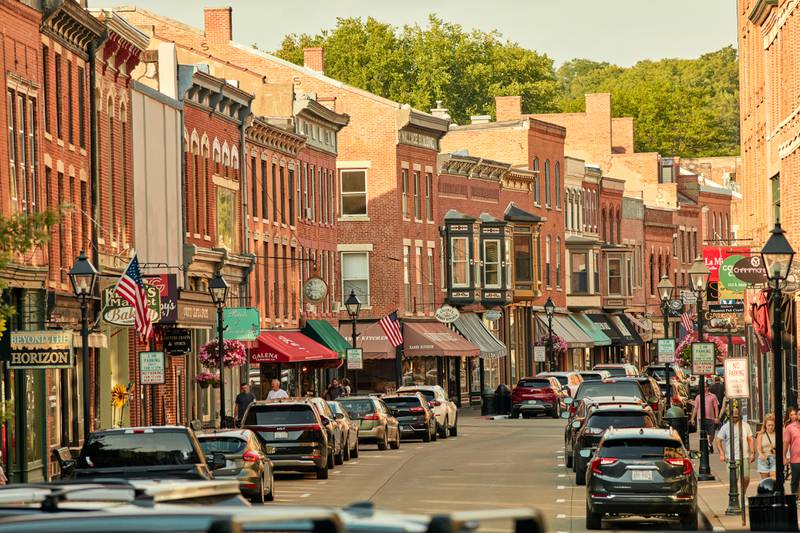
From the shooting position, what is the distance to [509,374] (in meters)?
89.3

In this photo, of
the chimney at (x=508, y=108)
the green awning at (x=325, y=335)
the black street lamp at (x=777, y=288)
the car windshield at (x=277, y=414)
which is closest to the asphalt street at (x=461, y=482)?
the car windshield at (x=277, y=414)

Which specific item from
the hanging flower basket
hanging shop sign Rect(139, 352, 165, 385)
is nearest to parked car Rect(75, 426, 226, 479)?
hanging shop sign Rect(139, 352, 165, 385)

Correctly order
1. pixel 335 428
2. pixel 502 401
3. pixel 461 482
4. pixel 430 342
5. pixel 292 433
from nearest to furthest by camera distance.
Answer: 1. pixel 461 482
2. pixel 292 433
3. pixel 335 428
4. pixel 502 401
5. pixel 430 342

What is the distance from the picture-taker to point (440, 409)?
180ft

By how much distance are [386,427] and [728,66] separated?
5075 inches

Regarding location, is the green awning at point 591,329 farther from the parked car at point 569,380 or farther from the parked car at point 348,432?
the parked car at point 348,432

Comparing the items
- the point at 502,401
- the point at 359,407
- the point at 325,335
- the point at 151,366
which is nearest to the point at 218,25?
the point at 325,335

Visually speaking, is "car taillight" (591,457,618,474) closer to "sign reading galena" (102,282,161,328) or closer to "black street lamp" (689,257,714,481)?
"black street lamp" (689,257,714,481)

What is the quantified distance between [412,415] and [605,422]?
1839cm

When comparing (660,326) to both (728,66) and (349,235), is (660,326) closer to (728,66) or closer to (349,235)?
(349,235)

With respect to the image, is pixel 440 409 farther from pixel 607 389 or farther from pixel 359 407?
pixel 607 389

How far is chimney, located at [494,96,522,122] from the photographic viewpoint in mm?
101000

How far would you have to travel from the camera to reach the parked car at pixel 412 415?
5159 centimetres

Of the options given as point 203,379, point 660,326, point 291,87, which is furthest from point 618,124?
point 203,379
